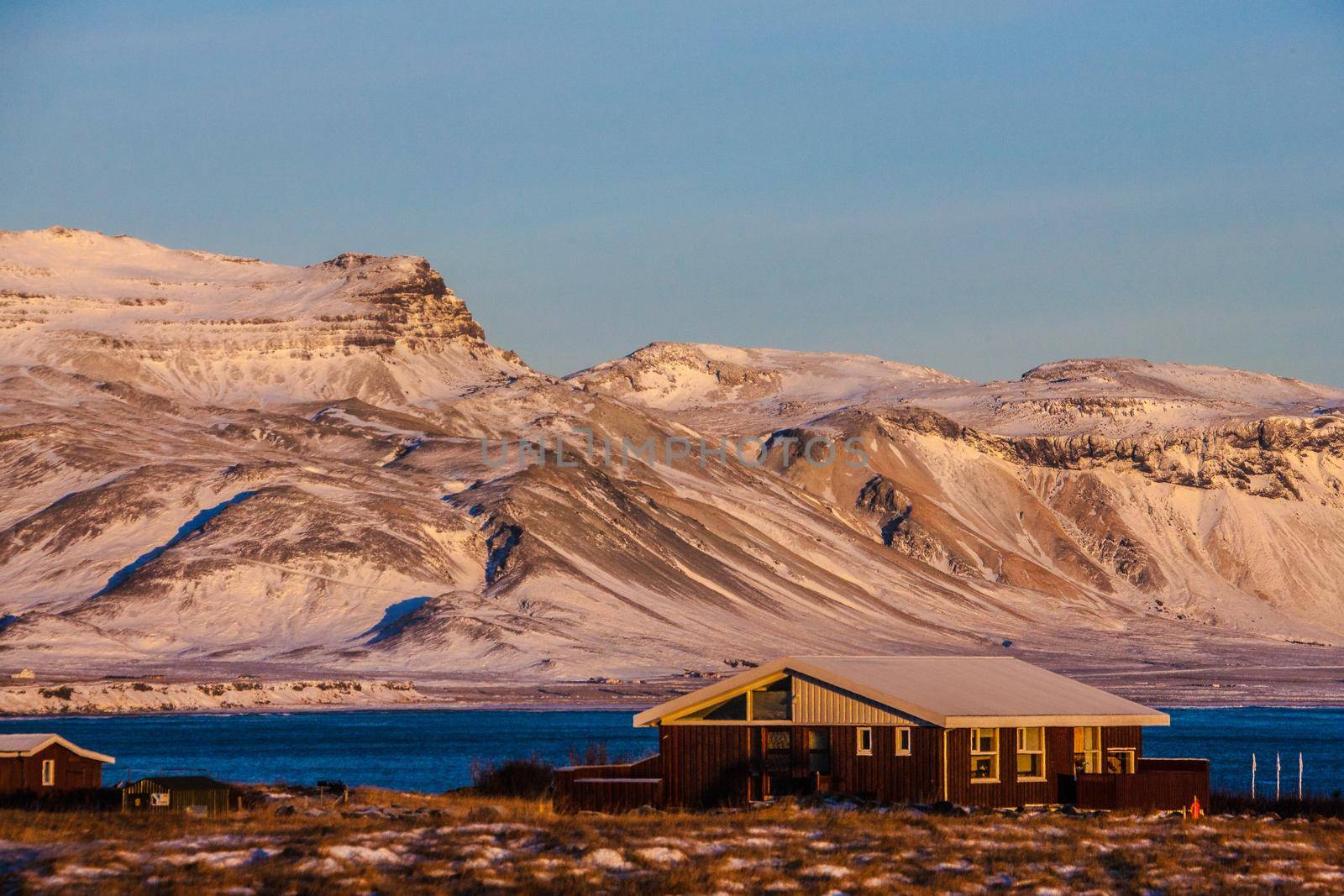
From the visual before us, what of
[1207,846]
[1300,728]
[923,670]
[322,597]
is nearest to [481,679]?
[322,597]

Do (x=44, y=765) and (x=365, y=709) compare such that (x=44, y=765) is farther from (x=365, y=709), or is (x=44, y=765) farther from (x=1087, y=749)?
(x=365, y=709)

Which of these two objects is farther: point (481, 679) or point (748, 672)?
point (481, 679)

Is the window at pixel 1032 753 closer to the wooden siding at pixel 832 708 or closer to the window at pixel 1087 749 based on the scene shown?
the window at pixel 1087 749

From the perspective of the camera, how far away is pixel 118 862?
32.2m

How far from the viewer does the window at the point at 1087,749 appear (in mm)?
46719

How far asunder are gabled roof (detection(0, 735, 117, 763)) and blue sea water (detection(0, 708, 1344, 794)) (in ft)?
66.4

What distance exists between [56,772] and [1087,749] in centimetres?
2340

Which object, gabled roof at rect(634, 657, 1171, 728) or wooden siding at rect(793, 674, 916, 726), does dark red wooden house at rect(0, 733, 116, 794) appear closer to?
gabled roof at rect(634, 657, 1171, 728)

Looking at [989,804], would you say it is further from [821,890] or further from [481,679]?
[481,679]

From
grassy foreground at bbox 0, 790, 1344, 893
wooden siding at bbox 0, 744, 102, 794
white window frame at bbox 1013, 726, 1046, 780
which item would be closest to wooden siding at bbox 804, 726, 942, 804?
white window frame at bbox 1013, 726, 1046, 780

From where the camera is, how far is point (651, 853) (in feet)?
114

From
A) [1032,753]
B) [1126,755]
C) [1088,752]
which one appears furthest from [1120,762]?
[1032,753]

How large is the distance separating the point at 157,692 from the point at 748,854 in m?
122

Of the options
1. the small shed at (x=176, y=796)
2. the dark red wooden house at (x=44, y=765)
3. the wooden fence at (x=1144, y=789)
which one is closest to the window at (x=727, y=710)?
the wooden fence at (x=1144, y=789)
